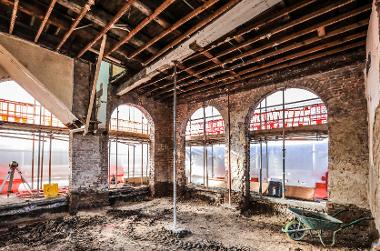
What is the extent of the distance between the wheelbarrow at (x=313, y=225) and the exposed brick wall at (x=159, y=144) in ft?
18.7

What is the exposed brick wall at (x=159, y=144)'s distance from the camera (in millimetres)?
9227

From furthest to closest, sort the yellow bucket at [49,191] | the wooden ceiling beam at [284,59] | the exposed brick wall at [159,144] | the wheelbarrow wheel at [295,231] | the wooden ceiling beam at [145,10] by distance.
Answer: the exposed brick wall at [159,144], the yellow bucket at [49,191], the wheelbarrow wheel at [295,231], the wooden ceiling beam at [284,59], the wooden ceiling beam at [145,10]

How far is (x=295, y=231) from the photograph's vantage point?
480 centimetres

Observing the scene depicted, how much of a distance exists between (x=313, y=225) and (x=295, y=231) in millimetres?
574

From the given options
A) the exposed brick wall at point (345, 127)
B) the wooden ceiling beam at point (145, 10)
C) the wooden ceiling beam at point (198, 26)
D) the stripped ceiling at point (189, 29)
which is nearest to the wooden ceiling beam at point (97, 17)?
the stripped ceiling at point (189, 29)

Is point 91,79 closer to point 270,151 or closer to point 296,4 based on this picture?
point 296,4

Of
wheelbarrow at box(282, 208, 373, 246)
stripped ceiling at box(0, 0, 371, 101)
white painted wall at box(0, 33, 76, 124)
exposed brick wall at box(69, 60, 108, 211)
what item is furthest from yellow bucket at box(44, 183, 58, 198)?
wheelbarrow at box(282, 208, 373, 246)

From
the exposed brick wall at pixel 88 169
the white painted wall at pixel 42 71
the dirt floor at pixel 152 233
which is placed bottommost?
the dirt floor at pixel 152 233

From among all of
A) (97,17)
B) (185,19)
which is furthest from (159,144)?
(185,19)

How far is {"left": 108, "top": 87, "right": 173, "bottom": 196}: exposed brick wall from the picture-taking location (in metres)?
9.23

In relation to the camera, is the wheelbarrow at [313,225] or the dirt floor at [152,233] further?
the dirt floor at [152,233]

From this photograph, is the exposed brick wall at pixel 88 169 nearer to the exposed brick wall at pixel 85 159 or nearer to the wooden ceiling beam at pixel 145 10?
the exposed brick wall at pixel 85 159

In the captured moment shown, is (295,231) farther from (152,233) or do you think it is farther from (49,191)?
(49,191)

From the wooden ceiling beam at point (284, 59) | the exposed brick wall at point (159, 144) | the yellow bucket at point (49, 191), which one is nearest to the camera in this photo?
the wooden ceiling beam at point (284, 59)
